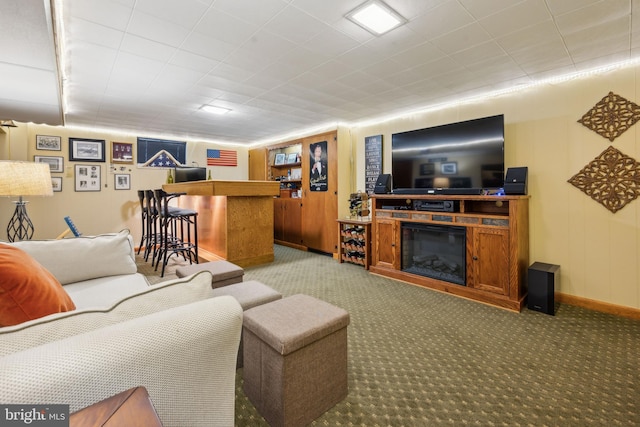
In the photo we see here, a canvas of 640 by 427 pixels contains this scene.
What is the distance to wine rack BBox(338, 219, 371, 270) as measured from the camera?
4535 millimetres

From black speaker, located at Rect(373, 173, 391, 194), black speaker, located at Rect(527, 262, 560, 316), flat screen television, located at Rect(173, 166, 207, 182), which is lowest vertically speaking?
black speaker, located at Rect(527, 262, 560, 316)

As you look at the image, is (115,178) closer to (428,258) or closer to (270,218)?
(270,218)

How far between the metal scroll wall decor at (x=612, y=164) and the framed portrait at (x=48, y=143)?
25.3ft

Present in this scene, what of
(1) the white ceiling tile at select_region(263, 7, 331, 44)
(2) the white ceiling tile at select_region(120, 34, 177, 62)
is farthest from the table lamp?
(1) the white ceiling tile at select_region(263, 7, 331, 44)

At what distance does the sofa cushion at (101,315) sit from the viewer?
2.22ft

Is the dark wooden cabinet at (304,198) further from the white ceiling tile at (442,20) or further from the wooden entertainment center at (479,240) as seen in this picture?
the white ceiling tile at (442,20)

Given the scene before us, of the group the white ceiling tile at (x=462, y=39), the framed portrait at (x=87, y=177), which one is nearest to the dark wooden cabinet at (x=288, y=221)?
the framed portrait at (x=87, y=177)

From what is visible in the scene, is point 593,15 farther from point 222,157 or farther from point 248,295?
point 222,157

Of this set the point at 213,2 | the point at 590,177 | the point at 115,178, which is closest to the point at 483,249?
the point at 590,177

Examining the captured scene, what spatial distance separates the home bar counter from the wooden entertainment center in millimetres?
1944

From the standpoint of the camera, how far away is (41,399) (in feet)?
1.74

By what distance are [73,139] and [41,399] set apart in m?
6.55

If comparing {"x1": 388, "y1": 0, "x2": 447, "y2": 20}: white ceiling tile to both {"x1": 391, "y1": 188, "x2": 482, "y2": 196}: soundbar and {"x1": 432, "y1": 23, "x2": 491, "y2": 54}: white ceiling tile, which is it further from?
{"x1": 391, "y1": 188, "x2": 482, "y2": 196}: soundbar

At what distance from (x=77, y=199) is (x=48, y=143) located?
104 centimetres
